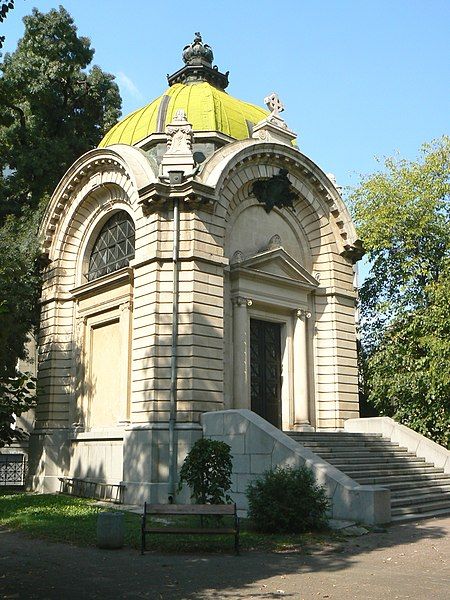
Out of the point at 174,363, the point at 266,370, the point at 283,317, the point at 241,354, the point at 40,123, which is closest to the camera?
the point at 174,363

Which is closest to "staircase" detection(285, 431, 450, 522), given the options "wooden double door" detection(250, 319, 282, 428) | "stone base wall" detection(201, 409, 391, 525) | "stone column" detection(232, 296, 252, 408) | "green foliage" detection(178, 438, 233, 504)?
"stone base wall" detection(201, 409, 391, 525)

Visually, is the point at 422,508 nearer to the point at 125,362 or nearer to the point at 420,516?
the point at 420,516

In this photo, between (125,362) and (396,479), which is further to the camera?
(125,362)

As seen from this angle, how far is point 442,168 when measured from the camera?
23.5m

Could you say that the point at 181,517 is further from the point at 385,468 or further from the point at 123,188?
the point at 123,188

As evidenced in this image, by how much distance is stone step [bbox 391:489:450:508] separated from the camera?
14.5m

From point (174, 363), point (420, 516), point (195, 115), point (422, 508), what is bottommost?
point (420, 516)

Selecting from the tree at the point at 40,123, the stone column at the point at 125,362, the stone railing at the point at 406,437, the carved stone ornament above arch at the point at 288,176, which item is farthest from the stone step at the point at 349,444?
the tree at the point at 40,123

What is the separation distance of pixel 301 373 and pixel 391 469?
14.0 ft

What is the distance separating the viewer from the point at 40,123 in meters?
27.7

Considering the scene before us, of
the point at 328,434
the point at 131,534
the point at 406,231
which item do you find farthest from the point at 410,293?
the point at 131,534

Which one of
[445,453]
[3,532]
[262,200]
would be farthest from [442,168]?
[3,532]

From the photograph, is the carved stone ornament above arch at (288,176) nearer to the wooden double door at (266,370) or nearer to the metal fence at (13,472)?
the wooden double door at (266,370)

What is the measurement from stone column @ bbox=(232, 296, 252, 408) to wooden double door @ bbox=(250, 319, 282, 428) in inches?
32.1
